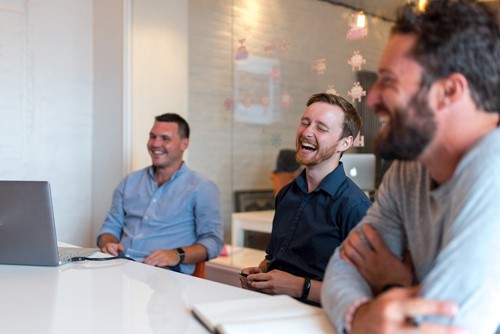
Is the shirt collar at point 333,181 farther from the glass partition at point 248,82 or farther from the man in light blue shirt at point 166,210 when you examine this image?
the glass partition at point 248,82

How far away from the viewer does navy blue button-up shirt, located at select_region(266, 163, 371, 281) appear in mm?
1920

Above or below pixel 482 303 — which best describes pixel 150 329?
below

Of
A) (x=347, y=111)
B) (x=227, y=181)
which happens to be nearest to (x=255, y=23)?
(x=227, y=181)

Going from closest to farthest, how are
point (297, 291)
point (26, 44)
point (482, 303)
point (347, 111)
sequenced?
1. point (482, 303)
2. point (297, 291)
3. point (347, 111)
4. point (26, 44)

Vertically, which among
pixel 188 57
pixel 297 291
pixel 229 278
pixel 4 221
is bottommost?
pixel 229 278

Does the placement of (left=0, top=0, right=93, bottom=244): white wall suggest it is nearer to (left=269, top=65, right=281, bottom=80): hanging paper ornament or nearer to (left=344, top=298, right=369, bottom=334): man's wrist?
(left=269, top=65, right=281, bottom=80): hanging paper ornament

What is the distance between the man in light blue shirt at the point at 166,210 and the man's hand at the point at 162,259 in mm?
153

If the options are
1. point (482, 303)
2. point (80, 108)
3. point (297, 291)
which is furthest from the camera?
point (80, 108)

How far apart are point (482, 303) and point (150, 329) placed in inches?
27.7

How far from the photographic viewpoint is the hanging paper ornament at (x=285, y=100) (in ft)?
12.8

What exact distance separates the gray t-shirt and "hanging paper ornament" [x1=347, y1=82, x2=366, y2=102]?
157cm

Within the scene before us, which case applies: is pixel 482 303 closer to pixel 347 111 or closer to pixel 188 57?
pixel 347 111

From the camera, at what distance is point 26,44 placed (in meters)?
3.77

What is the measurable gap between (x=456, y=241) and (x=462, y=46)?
1.24 ft
